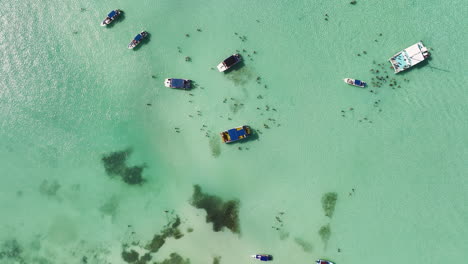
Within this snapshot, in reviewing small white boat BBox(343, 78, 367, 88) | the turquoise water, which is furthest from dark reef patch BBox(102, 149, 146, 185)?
small white boat BBox(343, 78, 367, 88)

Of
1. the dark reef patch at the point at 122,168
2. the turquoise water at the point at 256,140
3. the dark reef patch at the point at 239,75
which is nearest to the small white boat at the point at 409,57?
the turquoise water at the point at 256,140

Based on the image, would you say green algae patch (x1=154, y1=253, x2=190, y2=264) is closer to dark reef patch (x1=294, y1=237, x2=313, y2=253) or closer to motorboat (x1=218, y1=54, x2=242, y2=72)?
dark reef patch (x1=294, y1=237, x2=313, y2=253)

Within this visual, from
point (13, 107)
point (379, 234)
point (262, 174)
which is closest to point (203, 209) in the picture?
point (262, 174)

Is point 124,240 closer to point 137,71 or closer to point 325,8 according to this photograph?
point 137,71

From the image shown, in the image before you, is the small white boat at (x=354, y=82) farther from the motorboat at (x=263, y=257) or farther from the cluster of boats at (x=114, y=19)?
the cluster of boats at (x=114, y=19)

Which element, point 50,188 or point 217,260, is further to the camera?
point 50,188

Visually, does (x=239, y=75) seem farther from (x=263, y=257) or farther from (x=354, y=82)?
(x=263, y=257)

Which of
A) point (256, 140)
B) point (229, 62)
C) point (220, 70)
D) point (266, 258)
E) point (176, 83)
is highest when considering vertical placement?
point (229, 62)

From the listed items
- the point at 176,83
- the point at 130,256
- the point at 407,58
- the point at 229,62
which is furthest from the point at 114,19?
the point at 407,58
